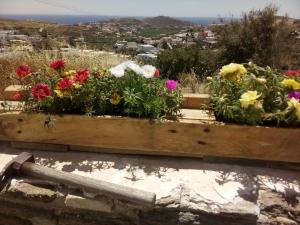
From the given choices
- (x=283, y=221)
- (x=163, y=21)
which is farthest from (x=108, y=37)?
(x=283, y=221)

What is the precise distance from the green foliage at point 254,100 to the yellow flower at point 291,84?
0.08 ft

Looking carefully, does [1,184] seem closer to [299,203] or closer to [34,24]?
[299,203]

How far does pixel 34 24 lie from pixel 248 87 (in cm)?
586

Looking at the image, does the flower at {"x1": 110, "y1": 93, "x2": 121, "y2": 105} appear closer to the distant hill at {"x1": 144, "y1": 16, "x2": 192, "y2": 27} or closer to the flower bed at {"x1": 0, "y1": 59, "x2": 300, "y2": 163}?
the flower bed at {"x1": 0, "y1": 59, "x2": 300, "y2": 163}

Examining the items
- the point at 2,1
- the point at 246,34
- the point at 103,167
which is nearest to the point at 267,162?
the point at 103,167

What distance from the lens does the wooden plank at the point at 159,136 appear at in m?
1.58

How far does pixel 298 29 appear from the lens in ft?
24.0

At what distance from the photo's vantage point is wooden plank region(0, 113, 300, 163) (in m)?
1.58

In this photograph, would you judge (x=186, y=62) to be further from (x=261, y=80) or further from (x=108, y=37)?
(x=261, y=80)

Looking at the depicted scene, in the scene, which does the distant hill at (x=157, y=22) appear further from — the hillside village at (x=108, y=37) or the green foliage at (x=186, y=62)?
the green foliage at (x=186, y=62)

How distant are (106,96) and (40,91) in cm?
33

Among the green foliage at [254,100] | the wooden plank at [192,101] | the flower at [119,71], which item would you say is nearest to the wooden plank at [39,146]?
the flower at [119,71]

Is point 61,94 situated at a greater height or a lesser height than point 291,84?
lesser

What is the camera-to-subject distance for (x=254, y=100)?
1.54m
